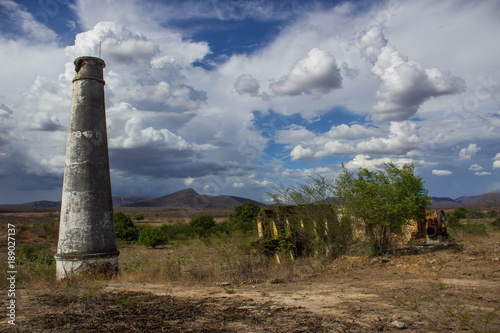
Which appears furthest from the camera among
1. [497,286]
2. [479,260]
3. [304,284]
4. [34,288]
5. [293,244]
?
[293,244]

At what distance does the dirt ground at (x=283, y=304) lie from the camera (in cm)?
464

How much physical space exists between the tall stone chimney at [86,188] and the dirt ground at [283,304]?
0.71m

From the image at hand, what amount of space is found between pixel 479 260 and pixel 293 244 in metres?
5.57

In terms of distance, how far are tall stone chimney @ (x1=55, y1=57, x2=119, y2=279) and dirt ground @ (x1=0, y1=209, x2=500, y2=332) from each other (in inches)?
27.8

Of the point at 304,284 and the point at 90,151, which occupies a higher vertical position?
the point at 90,151

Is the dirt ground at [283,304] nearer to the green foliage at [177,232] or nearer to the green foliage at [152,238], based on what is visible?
the green foliage at [152,238]

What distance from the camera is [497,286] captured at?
694cm

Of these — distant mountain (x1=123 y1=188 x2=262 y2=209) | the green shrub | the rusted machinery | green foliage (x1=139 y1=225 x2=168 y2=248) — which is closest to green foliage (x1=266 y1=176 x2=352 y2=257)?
the rusted machinery

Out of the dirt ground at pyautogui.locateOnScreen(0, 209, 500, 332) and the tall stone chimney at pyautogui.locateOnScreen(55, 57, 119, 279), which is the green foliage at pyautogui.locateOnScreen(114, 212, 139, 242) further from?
the dirt ground at pyautogui.locateOnScreen(0, 209, 500, 332)

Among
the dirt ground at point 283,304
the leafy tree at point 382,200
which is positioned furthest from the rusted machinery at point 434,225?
the dirt ground at point 283,304

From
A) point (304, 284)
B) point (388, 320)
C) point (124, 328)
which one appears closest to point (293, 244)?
point (304, 284)

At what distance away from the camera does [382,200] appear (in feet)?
37.4

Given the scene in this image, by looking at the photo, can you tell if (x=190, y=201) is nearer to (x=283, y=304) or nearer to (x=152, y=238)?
(x=152, y=238)

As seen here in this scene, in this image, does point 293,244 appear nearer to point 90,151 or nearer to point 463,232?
point 90,151
